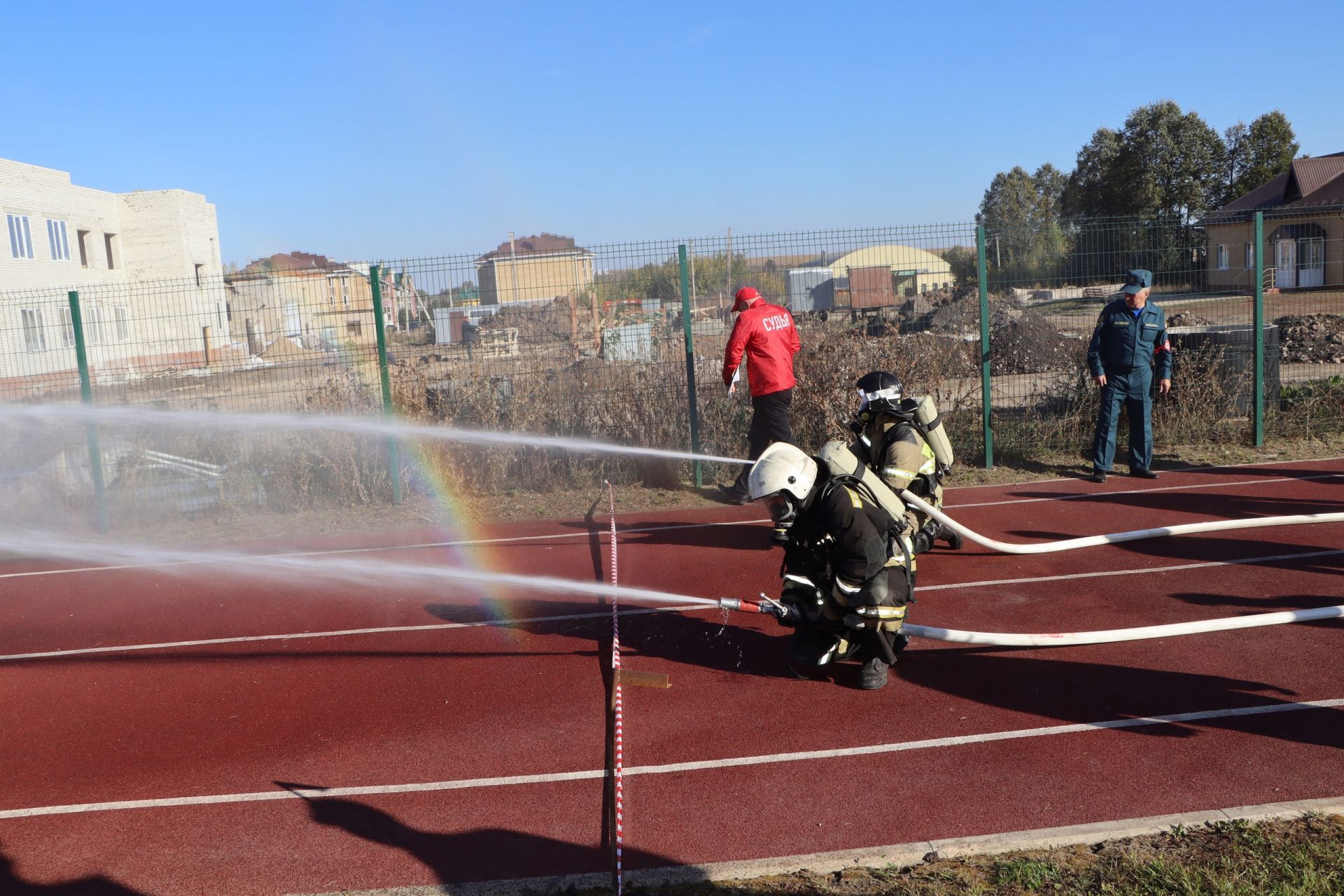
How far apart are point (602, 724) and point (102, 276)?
51.0 m

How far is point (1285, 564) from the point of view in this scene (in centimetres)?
774

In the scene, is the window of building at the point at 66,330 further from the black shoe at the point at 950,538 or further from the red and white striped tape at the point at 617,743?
the black shoe at the point at 950,538

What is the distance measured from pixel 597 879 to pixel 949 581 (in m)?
4.50

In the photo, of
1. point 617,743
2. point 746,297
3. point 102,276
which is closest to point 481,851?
point 617,743

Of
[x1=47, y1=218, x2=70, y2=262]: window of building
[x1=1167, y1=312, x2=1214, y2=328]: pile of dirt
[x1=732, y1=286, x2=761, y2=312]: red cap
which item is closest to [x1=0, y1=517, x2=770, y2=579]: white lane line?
[x1=732, y1=286, x2=761, y2=312]: red cap

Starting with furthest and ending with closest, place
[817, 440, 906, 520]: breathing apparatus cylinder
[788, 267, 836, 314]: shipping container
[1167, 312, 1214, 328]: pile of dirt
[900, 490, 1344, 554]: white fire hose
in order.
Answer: [1167, 312, 1214, 328]: pile of dirt, [788, 267, 836, 314]: shipping container, [900, 490, 1344, 554]: white fire hose, [817, 440, 906, 520]: breathing apparatus cylinder

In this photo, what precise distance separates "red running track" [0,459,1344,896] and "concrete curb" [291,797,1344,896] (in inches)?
3.1

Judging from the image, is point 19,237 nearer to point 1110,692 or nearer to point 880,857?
point 1110,692

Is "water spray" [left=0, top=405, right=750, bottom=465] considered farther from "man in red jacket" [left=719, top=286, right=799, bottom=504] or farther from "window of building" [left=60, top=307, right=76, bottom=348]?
"man in red jacket" [left=719, top=286, right=799, bottom=504]

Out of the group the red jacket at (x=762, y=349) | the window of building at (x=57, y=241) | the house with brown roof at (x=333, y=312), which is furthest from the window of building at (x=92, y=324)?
the window of building at (x=57, y=241)

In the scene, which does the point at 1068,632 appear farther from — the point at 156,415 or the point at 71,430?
the point at 71,430

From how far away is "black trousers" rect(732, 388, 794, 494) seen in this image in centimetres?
1007

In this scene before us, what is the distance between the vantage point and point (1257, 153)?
158 ft

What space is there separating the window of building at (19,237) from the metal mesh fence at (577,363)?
33185 mm
